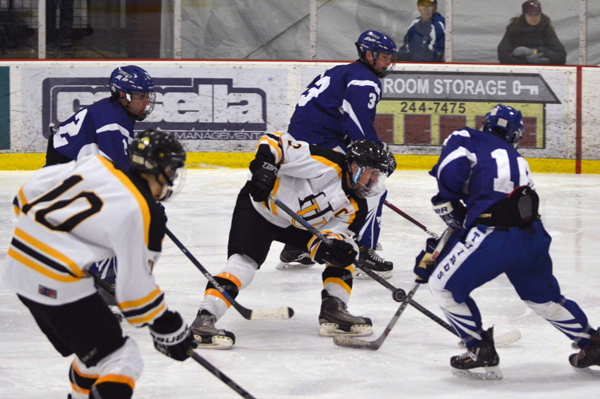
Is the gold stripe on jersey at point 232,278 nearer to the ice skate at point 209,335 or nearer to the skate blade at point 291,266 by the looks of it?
the ice skate at point 209,335

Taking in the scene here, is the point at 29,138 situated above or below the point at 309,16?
below

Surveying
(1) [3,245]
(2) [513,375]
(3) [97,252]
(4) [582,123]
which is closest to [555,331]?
(2) [513,375]

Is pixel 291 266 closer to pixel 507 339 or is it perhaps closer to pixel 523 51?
pixel 507 339

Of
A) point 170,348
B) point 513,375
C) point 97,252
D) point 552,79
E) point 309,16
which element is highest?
point 309,16

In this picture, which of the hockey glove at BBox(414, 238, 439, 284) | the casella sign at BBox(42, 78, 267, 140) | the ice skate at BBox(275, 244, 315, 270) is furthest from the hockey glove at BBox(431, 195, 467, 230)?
the casella sign at BBox(42, 78, 267, 140)

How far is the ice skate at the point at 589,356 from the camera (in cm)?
270

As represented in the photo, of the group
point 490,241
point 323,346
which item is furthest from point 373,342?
point 490,241

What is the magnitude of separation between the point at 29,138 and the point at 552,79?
4.59 meters

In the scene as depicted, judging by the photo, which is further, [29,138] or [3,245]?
[29,138]

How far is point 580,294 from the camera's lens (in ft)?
12.2

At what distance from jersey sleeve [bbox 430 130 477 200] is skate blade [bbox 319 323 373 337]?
0.74 m

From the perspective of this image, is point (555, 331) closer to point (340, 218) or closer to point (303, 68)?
point (340, 218)

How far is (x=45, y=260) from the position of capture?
182 cm

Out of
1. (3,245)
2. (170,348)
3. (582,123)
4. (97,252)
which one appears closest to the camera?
(97,252)
